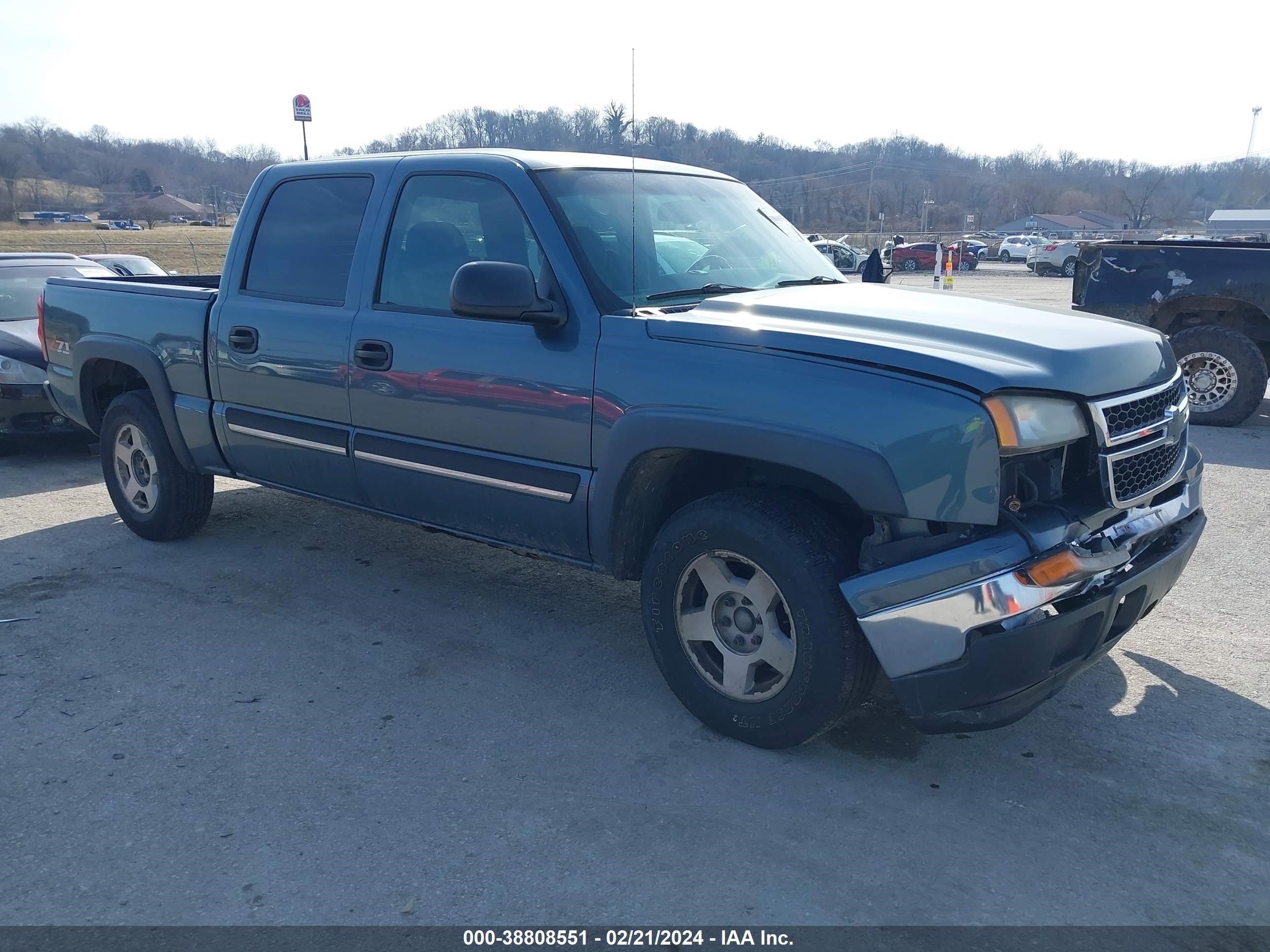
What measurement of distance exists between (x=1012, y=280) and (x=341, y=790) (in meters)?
37.4

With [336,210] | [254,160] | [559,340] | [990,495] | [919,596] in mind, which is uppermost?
[254,160]

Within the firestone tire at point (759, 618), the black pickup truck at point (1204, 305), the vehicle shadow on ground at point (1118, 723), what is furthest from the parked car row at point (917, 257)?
the firestone tire at point (759, 618)

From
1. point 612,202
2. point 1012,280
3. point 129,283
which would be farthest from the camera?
point 1012,280

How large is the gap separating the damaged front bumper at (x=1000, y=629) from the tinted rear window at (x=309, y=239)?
279 cm

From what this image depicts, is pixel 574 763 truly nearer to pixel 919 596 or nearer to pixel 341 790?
pixel 341 790

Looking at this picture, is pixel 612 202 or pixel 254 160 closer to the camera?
pixel 612 202

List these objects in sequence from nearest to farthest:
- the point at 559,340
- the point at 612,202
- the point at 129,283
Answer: the point at 559,340 < the point at 612,202 < the point at 129,283

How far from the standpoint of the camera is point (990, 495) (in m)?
2.76

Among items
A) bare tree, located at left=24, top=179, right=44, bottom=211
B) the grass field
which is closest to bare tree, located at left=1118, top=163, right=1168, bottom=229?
the grass field

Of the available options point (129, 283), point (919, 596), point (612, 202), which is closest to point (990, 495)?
point (919, 596)

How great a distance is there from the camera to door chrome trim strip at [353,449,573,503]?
3.71 metres

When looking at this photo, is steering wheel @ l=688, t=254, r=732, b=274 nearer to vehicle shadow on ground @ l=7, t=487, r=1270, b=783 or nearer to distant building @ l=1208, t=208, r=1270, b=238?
vehicle shadow on ground @ l=7, t=487, r=1270, b=783

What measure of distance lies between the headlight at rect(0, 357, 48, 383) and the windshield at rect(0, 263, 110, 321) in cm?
92
